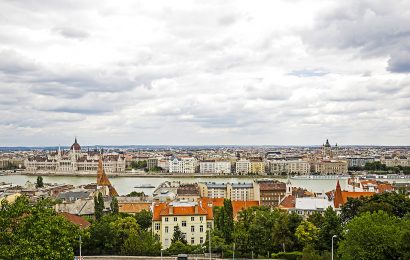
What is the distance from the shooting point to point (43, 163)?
104 m

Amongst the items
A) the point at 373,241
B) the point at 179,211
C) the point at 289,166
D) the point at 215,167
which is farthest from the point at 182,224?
the point at 289,166

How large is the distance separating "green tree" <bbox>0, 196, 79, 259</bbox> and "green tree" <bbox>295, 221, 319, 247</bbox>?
998cm

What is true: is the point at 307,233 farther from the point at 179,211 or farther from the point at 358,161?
the point at 358,161

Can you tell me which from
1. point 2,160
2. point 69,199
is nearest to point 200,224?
point 69,199

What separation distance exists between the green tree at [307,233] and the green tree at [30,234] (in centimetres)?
998

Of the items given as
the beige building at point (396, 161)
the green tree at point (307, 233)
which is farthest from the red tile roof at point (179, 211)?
the beige building at point (396, 161)

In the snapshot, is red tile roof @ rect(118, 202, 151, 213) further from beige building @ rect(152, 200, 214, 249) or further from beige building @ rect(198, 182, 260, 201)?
beige building @ rect(198, 182, 260, 201)

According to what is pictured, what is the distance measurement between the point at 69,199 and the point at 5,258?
91.3 feet

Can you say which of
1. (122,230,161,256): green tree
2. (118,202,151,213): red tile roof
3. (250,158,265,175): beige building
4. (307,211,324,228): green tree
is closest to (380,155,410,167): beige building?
(250,158,265,175): beige building

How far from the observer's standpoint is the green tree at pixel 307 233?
18.4 metres

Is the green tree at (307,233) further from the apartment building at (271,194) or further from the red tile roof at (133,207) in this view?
the apartment building at (271,194)

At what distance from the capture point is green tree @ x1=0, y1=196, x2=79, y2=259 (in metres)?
9.82

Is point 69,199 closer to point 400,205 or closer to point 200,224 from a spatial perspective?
point 200,224

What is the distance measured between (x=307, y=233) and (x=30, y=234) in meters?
11.0
